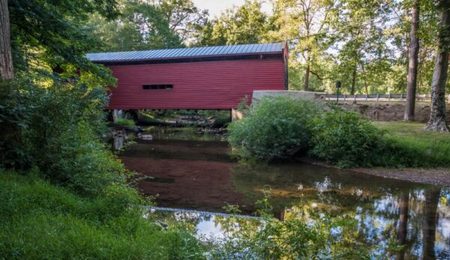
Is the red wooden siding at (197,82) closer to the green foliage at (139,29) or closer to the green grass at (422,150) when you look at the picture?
the green grass at (422,150)

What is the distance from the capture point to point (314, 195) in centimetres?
675

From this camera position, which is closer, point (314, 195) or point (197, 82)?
point (314, 195)

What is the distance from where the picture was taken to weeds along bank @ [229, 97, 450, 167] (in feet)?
31.0

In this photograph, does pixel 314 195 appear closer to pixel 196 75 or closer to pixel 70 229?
pixel 70 229

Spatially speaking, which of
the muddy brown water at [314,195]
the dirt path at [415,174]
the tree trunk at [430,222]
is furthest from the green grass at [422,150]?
the tree trunk at [430,222]

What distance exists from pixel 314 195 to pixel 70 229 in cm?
497

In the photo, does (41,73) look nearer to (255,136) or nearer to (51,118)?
(51,118)

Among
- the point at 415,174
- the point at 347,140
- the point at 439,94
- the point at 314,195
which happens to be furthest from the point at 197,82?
the point at 314,195

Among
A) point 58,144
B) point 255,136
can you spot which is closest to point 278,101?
point 255,136

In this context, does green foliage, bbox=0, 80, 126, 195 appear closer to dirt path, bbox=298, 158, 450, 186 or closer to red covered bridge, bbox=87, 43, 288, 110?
dirt path, bbox=298, 158, 450, 186

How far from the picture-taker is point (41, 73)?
26.7ft

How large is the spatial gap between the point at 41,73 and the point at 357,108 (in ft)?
47.5

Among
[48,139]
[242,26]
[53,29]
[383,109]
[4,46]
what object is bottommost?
[383,109]

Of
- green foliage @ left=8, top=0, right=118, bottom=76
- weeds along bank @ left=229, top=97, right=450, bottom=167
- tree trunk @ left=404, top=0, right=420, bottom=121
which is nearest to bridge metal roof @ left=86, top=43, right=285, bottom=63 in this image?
tree trunk @ left=404, top=0, right=420, bottom=121
